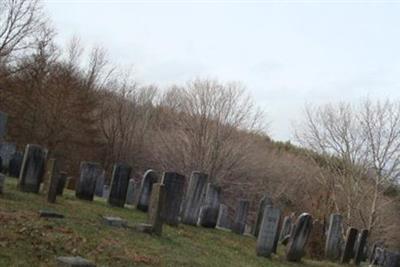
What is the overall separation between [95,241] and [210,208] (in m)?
5.68

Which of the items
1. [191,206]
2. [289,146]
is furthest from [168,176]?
[289,146]

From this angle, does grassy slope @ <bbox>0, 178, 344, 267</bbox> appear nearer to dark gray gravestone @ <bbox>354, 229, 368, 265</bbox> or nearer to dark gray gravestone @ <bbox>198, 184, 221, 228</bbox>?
dark gray gravestone @ <bbox>198, 184, 221, 228</bbox>

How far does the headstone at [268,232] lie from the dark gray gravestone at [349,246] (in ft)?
10.4

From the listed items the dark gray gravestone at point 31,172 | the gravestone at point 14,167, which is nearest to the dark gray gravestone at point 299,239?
the dark gray gravestone at point 31,172

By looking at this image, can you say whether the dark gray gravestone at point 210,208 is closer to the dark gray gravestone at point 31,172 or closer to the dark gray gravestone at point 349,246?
the dark gray gravestone at point 349,246

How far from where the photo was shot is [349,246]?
47.5 ft

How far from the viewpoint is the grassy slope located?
7.07 meters

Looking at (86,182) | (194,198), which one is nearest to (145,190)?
(194,198)

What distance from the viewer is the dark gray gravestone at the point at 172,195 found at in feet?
38.8

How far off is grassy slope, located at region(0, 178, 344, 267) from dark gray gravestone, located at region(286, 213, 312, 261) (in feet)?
0.88

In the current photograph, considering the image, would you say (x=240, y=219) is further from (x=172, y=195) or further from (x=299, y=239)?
(x=172, y=195)

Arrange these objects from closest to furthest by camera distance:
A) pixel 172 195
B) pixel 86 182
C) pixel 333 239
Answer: pixel 172 195, pixel 86 182, pixel 333 239

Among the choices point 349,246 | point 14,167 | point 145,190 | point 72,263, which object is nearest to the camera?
point 72,263

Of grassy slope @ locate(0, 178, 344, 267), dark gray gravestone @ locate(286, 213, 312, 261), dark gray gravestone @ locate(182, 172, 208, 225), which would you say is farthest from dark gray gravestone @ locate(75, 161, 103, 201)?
dark gray gravestone @ locate(286, 213, 312, 261)
